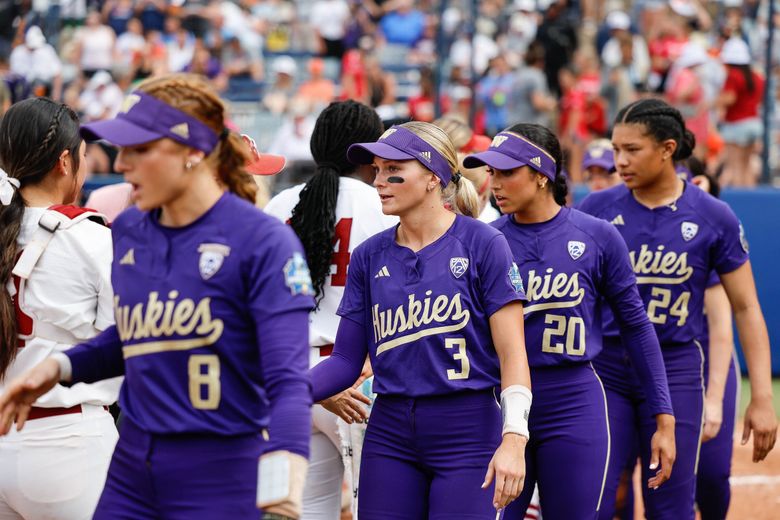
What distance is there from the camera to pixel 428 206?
452 centimetres

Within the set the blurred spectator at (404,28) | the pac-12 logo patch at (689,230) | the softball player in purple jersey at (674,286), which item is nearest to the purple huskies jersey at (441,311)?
the softball player in purple jersey at (674,286)

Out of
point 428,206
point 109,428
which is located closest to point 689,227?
point 428,206

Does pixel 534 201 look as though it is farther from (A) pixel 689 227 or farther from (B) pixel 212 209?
(B) pixel 212 209

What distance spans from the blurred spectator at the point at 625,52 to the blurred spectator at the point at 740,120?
1748 millimetres

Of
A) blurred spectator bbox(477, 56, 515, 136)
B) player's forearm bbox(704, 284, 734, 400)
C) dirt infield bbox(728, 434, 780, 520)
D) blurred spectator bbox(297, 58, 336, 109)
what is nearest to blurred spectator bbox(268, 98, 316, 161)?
blurred spectator bbox(297, 58, 336, 109)

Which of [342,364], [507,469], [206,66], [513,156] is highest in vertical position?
[206,66]

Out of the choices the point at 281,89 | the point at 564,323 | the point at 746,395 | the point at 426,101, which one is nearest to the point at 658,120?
the point at 564,323

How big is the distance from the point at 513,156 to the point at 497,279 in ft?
3.31

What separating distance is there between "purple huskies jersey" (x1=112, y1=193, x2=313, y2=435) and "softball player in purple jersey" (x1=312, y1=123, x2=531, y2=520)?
0.99 m

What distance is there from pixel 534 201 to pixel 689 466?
1615 millimetres

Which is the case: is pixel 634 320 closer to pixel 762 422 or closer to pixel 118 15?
pixel 762 422

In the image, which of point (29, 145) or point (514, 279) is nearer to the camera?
point (514, 279)

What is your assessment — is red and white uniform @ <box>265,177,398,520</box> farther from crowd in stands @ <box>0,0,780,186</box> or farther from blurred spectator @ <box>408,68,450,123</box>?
blurred spectator @ <box>408,68,450,123</box>

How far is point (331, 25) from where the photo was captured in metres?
19.6
